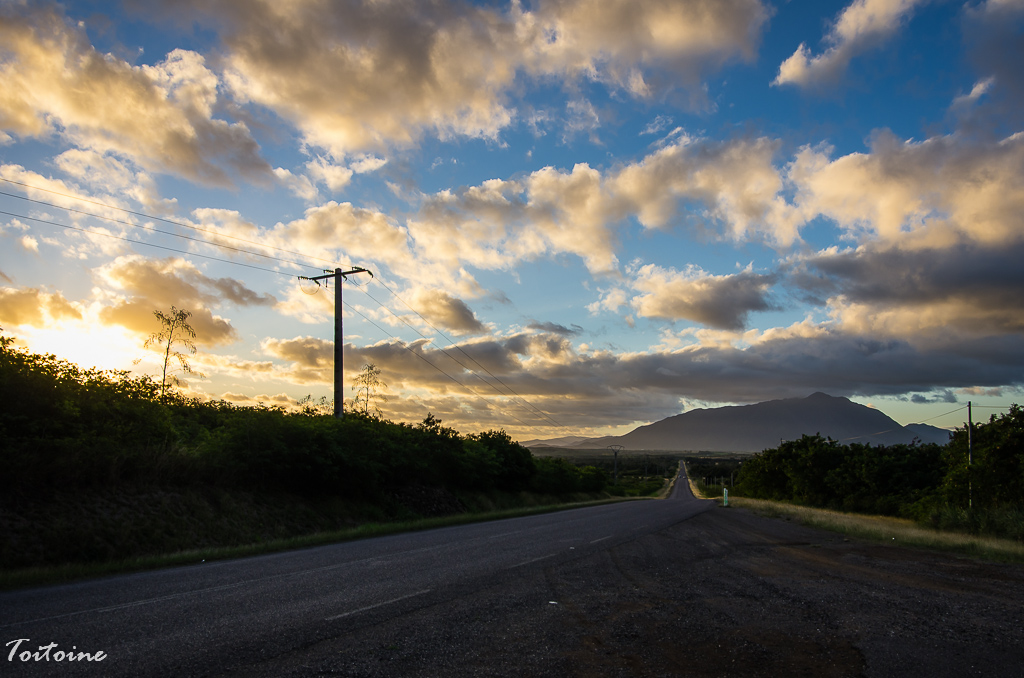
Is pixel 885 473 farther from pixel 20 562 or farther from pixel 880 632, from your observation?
pixel 20 562

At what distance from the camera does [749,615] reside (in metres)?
7.43

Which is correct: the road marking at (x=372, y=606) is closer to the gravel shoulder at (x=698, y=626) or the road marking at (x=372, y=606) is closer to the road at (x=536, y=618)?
the road at (x=536, y=618)

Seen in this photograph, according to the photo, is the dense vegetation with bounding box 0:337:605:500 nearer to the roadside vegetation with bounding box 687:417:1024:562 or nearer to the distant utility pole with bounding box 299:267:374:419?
the distant utility pole with bounding box 299:267:374:419

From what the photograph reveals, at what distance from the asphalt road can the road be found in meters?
0.04

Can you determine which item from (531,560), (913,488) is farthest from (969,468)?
(531,560)

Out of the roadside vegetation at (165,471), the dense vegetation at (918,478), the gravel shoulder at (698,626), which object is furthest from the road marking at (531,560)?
the dense vegetation at (918,478)

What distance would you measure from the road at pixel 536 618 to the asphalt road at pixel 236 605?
0.13 ft

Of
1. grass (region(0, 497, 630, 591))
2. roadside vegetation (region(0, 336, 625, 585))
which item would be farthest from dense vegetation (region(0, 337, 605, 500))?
grass (region(0, 497, 630, 591))

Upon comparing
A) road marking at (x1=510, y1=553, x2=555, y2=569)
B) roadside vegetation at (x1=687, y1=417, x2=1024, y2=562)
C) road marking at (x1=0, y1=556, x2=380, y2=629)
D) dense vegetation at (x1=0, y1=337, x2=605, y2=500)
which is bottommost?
roadside vegetation at (x1=687, y1=417, x2=1024, y2=562)

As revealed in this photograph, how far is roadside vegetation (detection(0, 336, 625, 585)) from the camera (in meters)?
13.2

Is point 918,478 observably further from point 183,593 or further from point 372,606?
point 183,593

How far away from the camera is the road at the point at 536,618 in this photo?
5.45 meters

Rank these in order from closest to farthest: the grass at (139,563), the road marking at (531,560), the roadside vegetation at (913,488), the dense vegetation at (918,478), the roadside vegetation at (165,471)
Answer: the grass at (139,563), the road marking at (531,560), the roadside vegetation at (165,471), the roadside vegetation at (913,488), the dense vegetation at (918,478)

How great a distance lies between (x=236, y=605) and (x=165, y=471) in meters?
12.1
